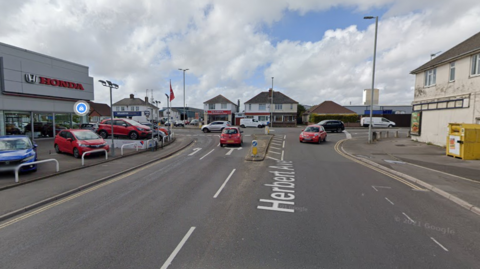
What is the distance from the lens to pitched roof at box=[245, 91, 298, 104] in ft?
180

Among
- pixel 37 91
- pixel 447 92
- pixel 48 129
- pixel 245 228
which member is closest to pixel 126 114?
pixel 48 129

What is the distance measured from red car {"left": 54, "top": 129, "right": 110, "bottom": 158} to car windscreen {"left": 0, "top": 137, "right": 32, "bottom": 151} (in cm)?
249

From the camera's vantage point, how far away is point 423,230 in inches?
188

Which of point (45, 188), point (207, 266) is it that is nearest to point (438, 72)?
point (207, 266)

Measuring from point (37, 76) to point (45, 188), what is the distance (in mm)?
15974

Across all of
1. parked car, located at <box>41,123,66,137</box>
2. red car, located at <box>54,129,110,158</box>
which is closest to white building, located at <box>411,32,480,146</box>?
red car, located at <box>54,129,110,158</box>

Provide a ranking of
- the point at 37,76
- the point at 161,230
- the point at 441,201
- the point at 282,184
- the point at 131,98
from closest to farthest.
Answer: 1. the point at 161,230
2. the point at 441,201
3. the point at 282,184
4. the point at 37,76
5. the point at 131,98

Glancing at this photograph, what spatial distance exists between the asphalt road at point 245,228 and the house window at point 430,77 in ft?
53.1

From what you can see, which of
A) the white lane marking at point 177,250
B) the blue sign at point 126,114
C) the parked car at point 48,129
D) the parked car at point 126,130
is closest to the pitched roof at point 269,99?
the blue sign at point 126,114

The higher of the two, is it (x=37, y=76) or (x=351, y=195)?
(x=37, y=76)

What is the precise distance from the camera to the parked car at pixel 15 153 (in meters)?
8.51

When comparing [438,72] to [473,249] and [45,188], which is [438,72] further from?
[45,188]

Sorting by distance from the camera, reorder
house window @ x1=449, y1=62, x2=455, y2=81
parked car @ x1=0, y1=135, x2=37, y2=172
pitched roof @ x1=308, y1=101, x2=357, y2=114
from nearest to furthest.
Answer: parked car @ x1=0, y1=135, x2=37, y2=172 → house window @ x1=449, y1=62, x2=455, y2=81 → pitched roof @ x1=308, y1=101, x2=357, y2=114

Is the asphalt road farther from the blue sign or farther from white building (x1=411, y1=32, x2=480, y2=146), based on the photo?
the blue sign
